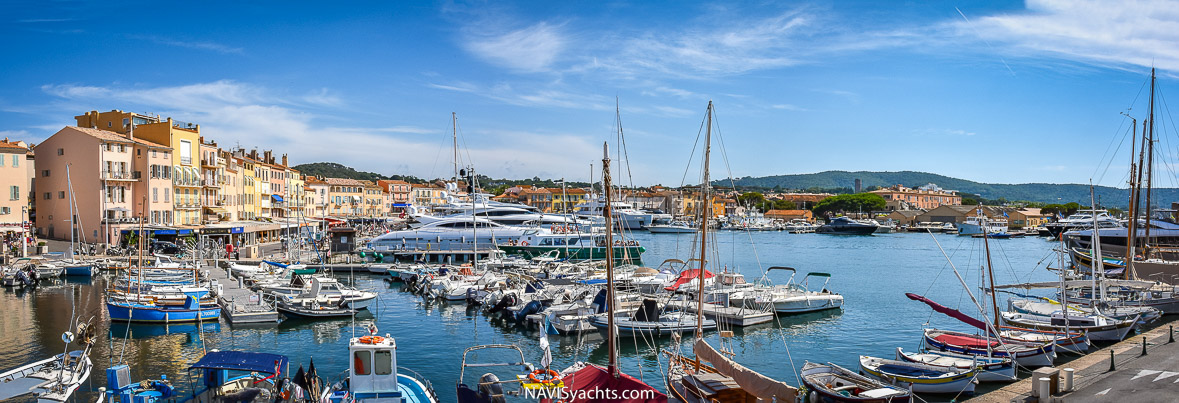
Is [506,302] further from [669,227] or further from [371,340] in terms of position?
[669,227]

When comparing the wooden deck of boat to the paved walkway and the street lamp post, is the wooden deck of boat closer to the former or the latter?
the paved walkway

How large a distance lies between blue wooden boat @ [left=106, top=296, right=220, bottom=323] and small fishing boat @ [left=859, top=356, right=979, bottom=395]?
2621cm

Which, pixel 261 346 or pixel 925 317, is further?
pixel 925 317

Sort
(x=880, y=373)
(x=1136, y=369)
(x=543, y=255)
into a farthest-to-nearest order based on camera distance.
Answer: (x=543, y=255) < (x=880, y=373) < (x=1136, y=369)

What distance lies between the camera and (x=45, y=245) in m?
52.2

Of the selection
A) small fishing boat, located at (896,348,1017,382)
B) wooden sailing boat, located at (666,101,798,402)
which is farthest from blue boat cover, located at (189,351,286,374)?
small fishing boat, located at (896,348,1017,382)

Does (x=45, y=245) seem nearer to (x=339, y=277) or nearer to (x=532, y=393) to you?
(x=339, y=277)

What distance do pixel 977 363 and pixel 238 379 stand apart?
1945 centimetres

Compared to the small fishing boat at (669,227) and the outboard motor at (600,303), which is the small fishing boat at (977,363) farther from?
the small fishing boat at (669,227)

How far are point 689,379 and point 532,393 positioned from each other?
13.3 ft

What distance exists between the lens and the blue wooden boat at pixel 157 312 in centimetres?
2998

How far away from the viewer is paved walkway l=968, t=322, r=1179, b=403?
1581cm

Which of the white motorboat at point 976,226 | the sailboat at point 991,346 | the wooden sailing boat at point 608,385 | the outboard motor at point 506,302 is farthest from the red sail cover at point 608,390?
the white motorboat at point 976,226

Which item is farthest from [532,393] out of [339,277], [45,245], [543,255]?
[45,245]
